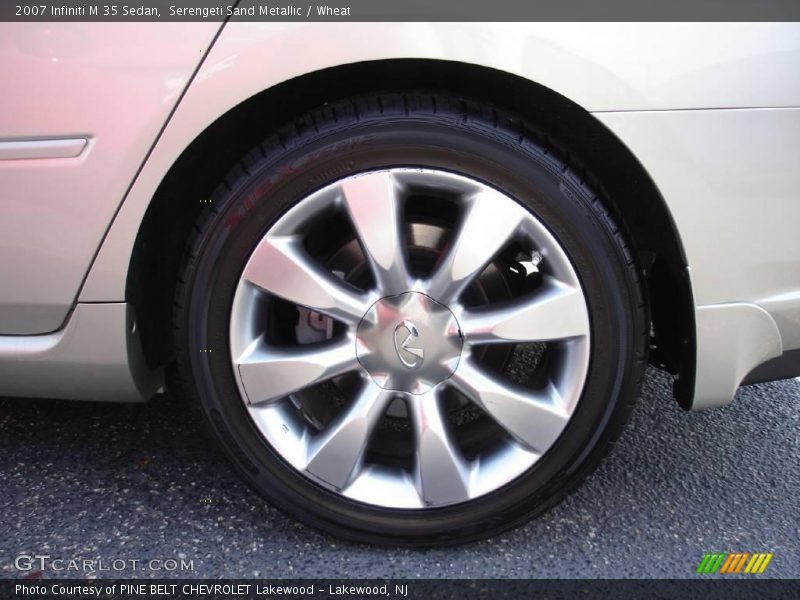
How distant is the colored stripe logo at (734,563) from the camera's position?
1.50 meters

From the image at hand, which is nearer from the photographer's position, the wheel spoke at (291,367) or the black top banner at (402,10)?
the black top banner at (402,10)

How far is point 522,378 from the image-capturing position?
2.16 m

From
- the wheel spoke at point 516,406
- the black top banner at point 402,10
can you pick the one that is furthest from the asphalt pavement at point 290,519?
the black top banner at point 402,10

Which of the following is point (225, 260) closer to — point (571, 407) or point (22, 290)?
point (22, 290)

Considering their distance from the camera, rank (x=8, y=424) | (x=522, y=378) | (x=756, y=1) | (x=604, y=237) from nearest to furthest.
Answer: (x=756, y=1), (x=604, y=237), (x=8, y=424), (x=522, y=378)

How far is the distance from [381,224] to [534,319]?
35 centimetres

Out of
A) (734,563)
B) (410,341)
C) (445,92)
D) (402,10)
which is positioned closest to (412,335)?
(410,341)

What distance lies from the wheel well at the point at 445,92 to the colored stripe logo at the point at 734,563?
0.34 meters

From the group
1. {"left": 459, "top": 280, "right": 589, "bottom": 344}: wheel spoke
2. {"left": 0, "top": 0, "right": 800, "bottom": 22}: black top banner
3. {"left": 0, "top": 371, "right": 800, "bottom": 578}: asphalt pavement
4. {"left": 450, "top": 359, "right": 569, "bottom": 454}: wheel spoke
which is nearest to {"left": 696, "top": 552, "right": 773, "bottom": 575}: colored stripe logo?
{"left": 0, "top": 371, "right": 800, "bottom": 578}: asphalt pavement

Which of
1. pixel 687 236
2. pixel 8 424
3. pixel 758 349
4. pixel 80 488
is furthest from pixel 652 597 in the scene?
pixel 8 424

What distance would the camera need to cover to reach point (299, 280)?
4.61 feet

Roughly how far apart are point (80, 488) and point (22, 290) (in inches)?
21.3

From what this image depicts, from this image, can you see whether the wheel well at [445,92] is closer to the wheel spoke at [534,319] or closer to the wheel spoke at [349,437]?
the wheel spoke at [534,319]

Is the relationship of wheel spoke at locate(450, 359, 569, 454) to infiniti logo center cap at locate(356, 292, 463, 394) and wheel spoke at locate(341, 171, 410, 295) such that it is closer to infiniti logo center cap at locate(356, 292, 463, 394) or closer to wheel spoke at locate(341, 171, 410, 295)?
infiniti logo center cap at locate(356, 292, 463, 394)
